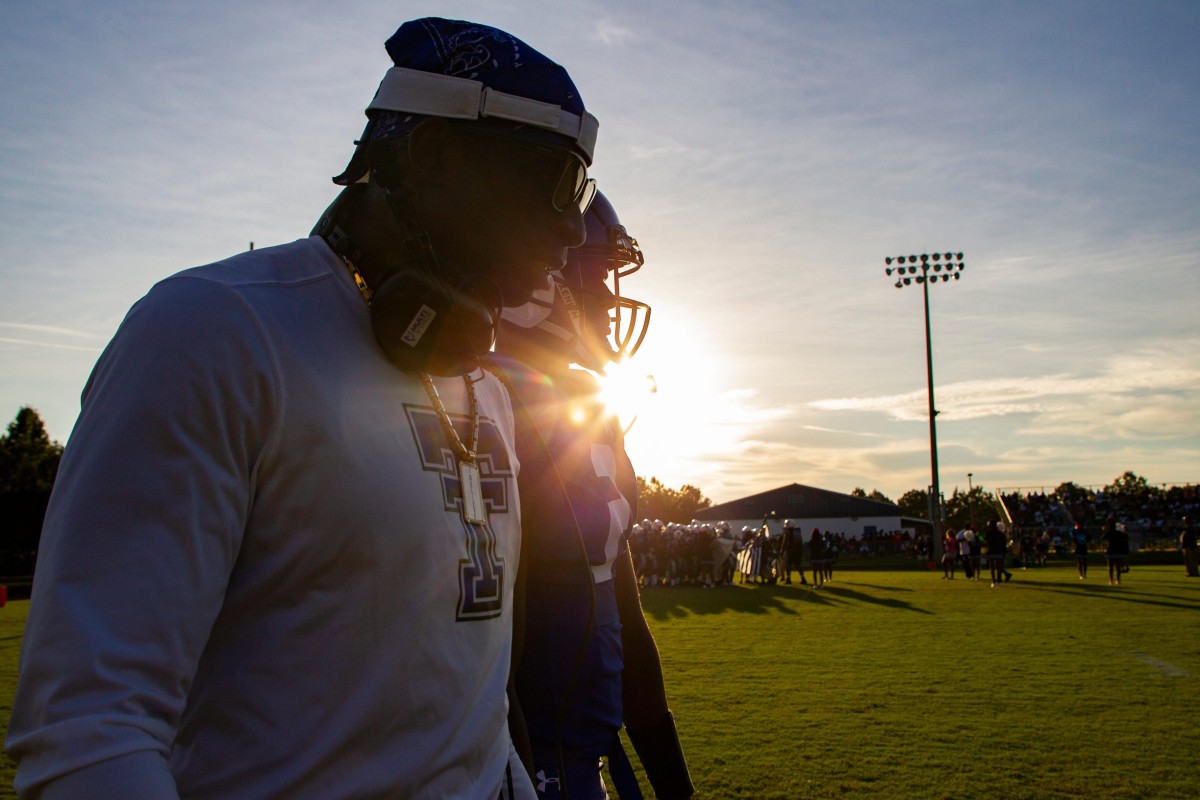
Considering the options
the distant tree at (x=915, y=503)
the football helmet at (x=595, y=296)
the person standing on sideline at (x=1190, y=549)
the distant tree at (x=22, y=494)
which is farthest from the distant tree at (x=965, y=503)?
the football helmet at (x=595, y=296)

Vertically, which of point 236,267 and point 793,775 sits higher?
point 236,267

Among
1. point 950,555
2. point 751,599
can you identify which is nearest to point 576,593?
point 751,599

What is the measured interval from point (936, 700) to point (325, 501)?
29.8 ft

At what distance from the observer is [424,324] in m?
1.46

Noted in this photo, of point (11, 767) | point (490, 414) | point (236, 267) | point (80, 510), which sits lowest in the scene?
point (11, 767)

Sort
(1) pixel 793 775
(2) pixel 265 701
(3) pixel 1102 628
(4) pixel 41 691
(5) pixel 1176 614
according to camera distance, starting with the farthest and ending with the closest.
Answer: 1. (5) pixel 1176 614
2. (3) pixel 1102 628
3. (1) pixel 793 775
4. (2) pixel 265 701
5. (4) pixel 41 691

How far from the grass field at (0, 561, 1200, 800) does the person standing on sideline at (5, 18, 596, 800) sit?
17.0ft

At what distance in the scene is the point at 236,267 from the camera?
52.2 inches

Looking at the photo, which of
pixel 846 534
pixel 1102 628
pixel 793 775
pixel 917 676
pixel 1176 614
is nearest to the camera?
pixel 793 775

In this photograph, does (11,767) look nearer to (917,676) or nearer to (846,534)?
(917,676)

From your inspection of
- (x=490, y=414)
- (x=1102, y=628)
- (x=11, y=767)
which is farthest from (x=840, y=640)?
(x=490, y=414)

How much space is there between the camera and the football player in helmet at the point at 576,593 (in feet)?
8.57

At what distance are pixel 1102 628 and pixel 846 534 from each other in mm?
72684

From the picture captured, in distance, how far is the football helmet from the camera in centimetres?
353
